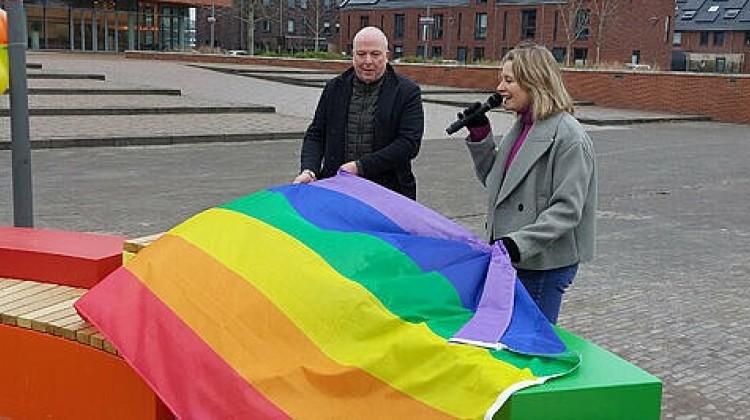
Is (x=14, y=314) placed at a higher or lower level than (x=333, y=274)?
lower

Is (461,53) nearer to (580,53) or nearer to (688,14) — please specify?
(580,53)

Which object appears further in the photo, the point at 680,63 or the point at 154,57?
the point at 680,63

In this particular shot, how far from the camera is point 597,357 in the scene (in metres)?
3.16

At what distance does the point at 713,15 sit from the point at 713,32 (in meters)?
1.72

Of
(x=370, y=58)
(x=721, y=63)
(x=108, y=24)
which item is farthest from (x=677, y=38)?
(x=370, y=58)

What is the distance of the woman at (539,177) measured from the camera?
3.41 metres

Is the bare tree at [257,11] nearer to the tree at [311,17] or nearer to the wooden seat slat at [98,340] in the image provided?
the tree at [311,17]

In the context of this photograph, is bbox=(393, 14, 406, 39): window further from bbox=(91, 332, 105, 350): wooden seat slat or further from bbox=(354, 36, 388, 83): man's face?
bbox=(91, 332, 105, 350): wooden seat slat

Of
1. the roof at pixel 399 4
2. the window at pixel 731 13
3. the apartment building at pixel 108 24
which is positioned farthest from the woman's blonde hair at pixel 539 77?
the window at pixel 731 13

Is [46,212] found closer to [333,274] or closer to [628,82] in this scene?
[333,274]

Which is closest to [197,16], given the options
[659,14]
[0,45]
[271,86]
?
[659,14]

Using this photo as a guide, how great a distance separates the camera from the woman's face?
3453 mm

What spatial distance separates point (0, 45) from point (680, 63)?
75457mm

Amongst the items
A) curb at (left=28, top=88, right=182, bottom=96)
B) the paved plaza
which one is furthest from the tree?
the paved plaza
